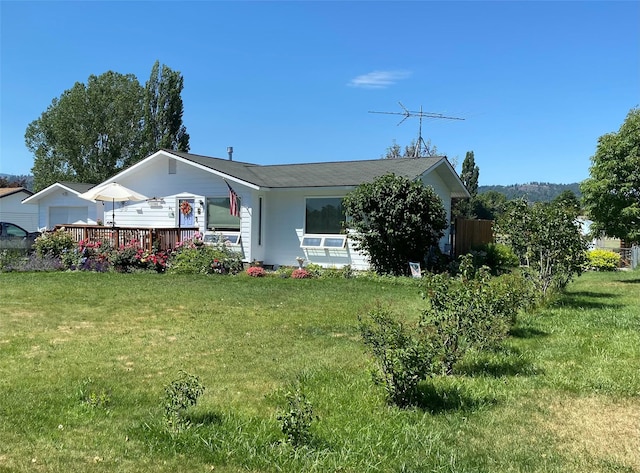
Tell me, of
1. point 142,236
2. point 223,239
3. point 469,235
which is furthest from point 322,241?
point 469,235

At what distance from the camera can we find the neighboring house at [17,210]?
112ft

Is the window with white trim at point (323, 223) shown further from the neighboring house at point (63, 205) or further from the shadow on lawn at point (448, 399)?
the neighboring house at point (63, 205)

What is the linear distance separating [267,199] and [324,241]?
2604 millimetres

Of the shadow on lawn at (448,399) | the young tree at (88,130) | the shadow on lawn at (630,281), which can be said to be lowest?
the shadow on lawn at (630,281)

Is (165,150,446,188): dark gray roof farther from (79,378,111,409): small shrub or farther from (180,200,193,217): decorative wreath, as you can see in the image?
(79,378,111,409): small shrub

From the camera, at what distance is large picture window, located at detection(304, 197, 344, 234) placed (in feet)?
53.0

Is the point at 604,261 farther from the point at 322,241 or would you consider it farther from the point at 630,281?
the point at 322,241

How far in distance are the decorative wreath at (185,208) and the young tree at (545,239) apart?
1115 centimetres

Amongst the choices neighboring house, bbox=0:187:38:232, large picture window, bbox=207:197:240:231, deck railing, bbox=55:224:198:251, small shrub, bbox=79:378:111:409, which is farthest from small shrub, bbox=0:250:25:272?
neighboring house, bbox=0:187:38:232

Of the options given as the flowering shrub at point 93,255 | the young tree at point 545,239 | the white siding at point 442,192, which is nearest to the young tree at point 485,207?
the white siding at point 442,192

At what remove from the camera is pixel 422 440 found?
3.67 m

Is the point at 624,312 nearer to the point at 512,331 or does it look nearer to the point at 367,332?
the point at 512,331

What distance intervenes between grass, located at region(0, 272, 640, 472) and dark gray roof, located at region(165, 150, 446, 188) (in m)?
7.99

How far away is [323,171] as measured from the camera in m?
18.4
